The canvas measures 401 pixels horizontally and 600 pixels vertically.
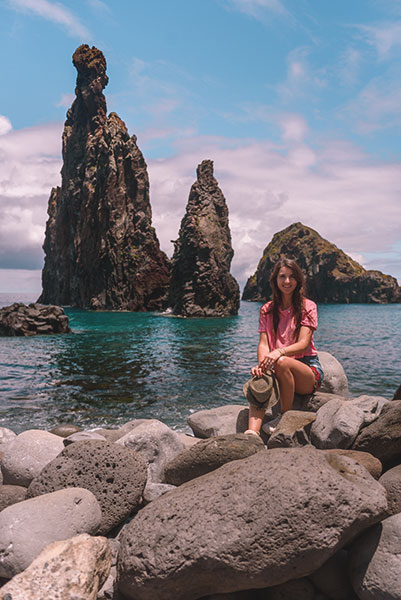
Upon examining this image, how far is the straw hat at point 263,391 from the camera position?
614 cm

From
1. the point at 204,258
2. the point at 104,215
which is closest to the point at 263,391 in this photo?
the point at 204,258

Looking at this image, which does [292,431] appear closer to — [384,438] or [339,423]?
[339,423]

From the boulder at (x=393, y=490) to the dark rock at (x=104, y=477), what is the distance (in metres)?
2.41

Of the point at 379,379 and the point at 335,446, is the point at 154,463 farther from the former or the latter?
the point at 379,379

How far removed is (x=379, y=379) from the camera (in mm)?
16391

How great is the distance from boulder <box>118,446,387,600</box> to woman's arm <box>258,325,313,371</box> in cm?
277

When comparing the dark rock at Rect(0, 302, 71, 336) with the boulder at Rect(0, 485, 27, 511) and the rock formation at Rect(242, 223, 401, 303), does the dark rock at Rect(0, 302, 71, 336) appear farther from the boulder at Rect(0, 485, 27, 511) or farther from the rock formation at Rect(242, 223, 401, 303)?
the rock formation at Rect(242, 223, 401, 303)

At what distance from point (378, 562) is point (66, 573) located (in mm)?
2319

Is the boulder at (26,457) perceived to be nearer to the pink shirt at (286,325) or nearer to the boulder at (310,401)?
the pink shirt at (286,325)

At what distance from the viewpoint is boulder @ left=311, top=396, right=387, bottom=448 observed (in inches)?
197

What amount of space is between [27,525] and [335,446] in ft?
11.3

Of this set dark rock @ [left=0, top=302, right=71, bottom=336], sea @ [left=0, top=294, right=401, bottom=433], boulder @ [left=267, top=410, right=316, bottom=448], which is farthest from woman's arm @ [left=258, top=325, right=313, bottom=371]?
dark rock @ [left=0, top=302, right=71, bottom=336]

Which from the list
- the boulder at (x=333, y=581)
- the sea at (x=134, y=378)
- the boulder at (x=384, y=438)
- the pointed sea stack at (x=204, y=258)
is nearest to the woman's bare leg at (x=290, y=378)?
the boulder at (x=384, y=438)

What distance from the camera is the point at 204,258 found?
219 feet
